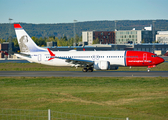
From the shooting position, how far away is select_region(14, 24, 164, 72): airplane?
4816cm

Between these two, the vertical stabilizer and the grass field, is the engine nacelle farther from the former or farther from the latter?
the grass field

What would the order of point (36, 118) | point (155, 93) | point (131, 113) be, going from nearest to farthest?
point (36, 118)
point (131, 113)
point (155, 93)

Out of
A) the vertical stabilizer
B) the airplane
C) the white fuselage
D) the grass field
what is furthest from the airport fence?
the vertical stabilizer

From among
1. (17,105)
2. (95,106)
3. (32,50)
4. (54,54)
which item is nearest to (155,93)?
(95,106)

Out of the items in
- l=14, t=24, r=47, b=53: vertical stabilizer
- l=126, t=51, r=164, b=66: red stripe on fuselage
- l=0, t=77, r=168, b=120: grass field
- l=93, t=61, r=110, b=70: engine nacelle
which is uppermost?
l=14, t=24, r=47, b=53: vertical stabilizer

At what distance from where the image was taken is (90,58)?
1982 inches

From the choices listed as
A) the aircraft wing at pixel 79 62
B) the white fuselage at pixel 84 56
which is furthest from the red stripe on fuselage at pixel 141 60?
the aircraft wing at pixel 79 62

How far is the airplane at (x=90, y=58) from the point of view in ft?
158

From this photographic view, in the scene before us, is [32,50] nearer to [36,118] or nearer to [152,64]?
[152,64]

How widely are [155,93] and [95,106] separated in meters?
8.11

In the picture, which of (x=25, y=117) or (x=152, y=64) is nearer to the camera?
(x=25, y=117)

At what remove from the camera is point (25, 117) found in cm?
1670

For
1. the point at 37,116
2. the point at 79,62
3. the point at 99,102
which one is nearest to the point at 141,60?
the point at 79,62

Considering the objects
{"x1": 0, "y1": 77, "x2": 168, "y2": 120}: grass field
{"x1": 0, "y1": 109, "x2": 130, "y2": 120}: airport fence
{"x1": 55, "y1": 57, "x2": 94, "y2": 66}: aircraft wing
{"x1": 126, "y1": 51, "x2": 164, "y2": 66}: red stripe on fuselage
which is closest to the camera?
{"x1": 0, "y1": 109, "x2": 130, "y2": 120}: airport fence
